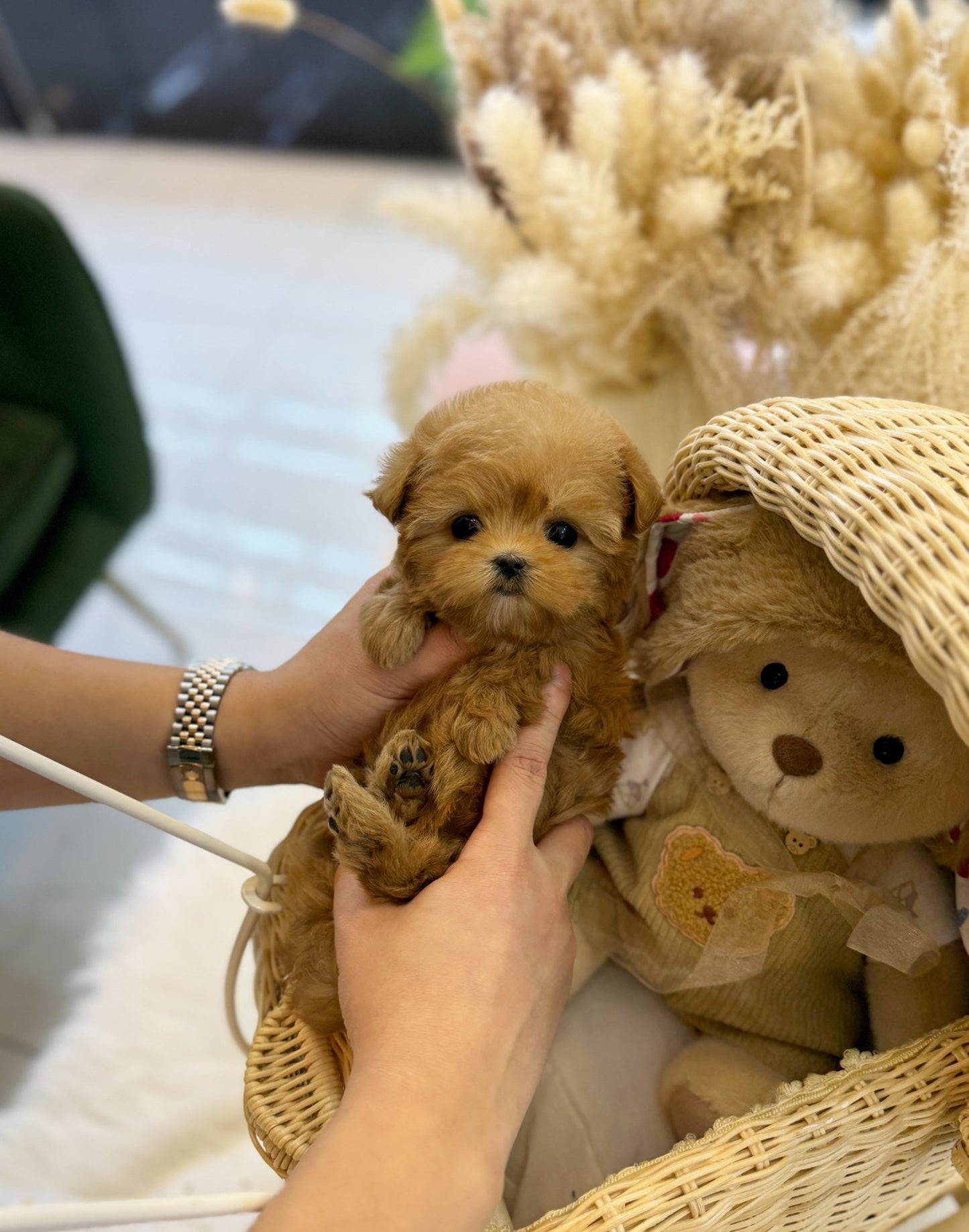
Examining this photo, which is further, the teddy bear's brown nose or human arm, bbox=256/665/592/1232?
the teddy bear's brown nose

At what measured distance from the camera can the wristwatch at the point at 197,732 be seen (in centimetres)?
100

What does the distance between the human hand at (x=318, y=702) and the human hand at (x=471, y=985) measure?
13 centimetres

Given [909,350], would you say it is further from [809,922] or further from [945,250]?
[809,922]

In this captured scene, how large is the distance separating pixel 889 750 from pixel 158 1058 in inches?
43.0

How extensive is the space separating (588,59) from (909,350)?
605mm

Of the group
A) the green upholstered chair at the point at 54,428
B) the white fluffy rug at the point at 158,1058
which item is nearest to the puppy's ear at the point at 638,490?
the white fluffy rug at the point at 158,1058

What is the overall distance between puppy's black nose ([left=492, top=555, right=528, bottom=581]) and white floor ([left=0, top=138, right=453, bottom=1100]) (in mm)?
876

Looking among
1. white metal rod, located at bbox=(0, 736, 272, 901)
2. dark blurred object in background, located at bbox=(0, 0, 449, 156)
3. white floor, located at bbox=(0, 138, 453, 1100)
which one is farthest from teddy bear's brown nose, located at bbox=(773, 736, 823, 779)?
dark blurred object in background, located at bbox=(0, 0, 449, 156)

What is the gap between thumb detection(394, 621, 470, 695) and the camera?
82 centimetres

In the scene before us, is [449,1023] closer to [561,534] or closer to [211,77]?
[561,534]

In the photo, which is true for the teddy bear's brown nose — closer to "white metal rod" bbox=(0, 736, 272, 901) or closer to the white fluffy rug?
"white metal rod" bbox=(0, 736, 272, 901)

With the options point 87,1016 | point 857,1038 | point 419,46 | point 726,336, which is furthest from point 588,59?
point 419,46

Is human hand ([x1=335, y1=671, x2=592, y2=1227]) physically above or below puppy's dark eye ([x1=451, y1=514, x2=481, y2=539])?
below

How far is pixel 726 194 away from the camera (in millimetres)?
1229
